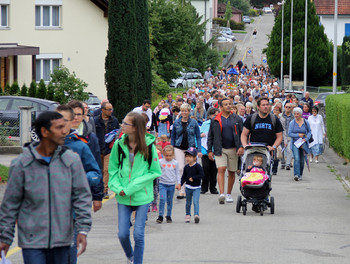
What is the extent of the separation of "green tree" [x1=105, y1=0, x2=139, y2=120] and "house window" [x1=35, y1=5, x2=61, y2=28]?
13.5m

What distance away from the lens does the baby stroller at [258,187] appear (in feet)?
43.7

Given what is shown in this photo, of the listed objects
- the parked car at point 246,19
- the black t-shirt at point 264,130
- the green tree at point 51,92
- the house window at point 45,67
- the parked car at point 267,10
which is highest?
the parked car at point 267,10

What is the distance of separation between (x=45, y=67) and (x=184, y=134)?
91.2ft

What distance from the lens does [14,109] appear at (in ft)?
79.6

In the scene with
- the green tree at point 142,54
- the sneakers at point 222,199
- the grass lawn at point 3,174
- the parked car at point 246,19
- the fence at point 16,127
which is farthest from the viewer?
the parked car at point 246,19

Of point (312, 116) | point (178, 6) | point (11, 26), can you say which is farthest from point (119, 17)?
point (178, 6)

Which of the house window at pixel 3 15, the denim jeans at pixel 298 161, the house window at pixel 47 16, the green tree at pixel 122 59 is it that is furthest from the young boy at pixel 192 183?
the house window at pixel 47 16

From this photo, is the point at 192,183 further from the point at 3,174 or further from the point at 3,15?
the point at 3,15

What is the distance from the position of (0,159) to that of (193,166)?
977 centimetres

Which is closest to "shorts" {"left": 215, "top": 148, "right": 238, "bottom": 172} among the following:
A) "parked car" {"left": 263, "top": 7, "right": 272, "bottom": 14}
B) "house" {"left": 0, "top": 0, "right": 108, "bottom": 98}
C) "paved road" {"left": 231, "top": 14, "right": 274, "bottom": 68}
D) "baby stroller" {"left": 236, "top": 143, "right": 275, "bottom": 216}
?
"baby stroller" {"left": 236, "top": 143, "right": 275, "bottom": 216}

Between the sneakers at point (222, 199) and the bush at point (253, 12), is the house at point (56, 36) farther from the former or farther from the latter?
the bush at point (253, 12)

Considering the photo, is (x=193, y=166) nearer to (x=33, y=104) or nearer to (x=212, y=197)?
(x=212, y=197)

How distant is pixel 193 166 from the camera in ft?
41.4

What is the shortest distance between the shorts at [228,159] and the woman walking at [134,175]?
21.1 ft
